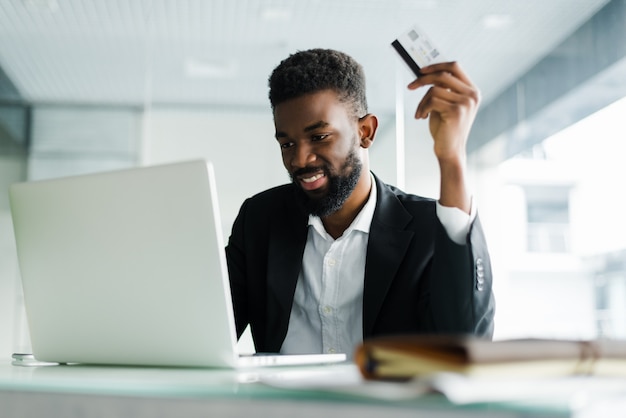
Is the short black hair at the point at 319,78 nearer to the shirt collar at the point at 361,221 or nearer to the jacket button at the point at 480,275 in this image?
the shirt collar at the point at 361,221

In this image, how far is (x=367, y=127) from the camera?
1771 mm

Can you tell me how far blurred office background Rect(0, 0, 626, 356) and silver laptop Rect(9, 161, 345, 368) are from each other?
2700 millimetres

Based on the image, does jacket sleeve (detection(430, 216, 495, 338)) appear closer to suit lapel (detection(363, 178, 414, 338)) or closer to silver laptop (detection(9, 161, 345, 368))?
suit lapel (detection(363, 178, 414, 338))

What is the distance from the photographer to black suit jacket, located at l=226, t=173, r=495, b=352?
4.04 feet

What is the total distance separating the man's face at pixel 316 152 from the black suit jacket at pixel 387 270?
8 centimetres

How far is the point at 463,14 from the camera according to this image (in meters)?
3.71

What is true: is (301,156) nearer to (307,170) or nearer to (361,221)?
(307,170)

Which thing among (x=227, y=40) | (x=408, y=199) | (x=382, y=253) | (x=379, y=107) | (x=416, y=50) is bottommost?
(x=382, y=253)

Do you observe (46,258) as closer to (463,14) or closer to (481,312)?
(481,312)

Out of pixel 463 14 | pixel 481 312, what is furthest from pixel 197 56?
pixel 481 312

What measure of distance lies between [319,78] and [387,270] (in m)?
0.51

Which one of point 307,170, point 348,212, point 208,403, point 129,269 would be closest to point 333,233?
point 348,212

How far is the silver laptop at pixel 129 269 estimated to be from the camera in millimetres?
881

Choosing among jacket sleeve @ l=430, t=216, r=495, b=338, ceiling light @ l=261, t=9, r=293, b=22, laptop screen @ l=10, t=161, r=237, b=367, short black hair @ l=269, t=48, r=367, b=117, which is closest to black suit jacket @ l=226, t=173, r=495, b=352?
jacket sleeve @ l=430, t=216, r=495, b=338
